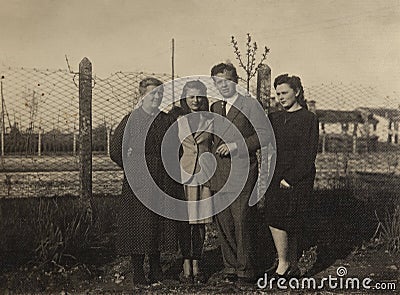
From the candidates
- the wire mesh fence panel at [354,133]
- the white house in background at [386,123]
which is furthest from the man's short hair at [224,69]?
the white house in background at [386,123]

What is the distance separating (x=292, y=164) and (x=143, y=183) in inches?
46.2

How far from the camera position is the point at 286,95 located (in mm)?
4938

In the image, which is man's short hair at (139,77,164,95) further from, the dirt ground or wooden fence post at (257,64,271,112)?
the dirt ground

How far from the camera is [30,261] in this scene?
4.84 m

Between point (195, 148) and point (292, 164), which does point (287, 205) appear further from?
point (195, 148)

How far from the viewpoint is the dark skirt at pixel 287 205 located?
494cm

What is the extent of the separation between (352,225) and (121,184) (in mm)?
1923

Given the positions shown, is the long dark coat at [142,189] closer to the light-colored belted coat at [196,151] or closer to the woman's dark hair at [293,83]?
the light-colored belted coat at [196,151]

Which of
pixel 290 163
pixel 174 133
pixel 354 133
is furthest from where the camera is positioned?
pixel 354 133

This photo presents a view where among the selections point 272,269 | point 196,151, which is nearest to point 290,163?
point 196,151

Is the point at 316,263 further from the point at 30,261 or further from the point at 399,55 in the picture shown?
the point at 30,261

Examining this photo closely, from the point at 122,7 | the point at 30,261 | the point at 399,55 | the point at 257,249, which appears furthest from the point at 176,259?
the point at 399,55

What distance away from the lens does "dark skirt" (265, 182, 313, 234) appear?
4941mm

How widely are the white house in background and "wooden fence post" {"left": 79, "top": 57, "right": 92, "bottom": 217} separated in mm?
2180
